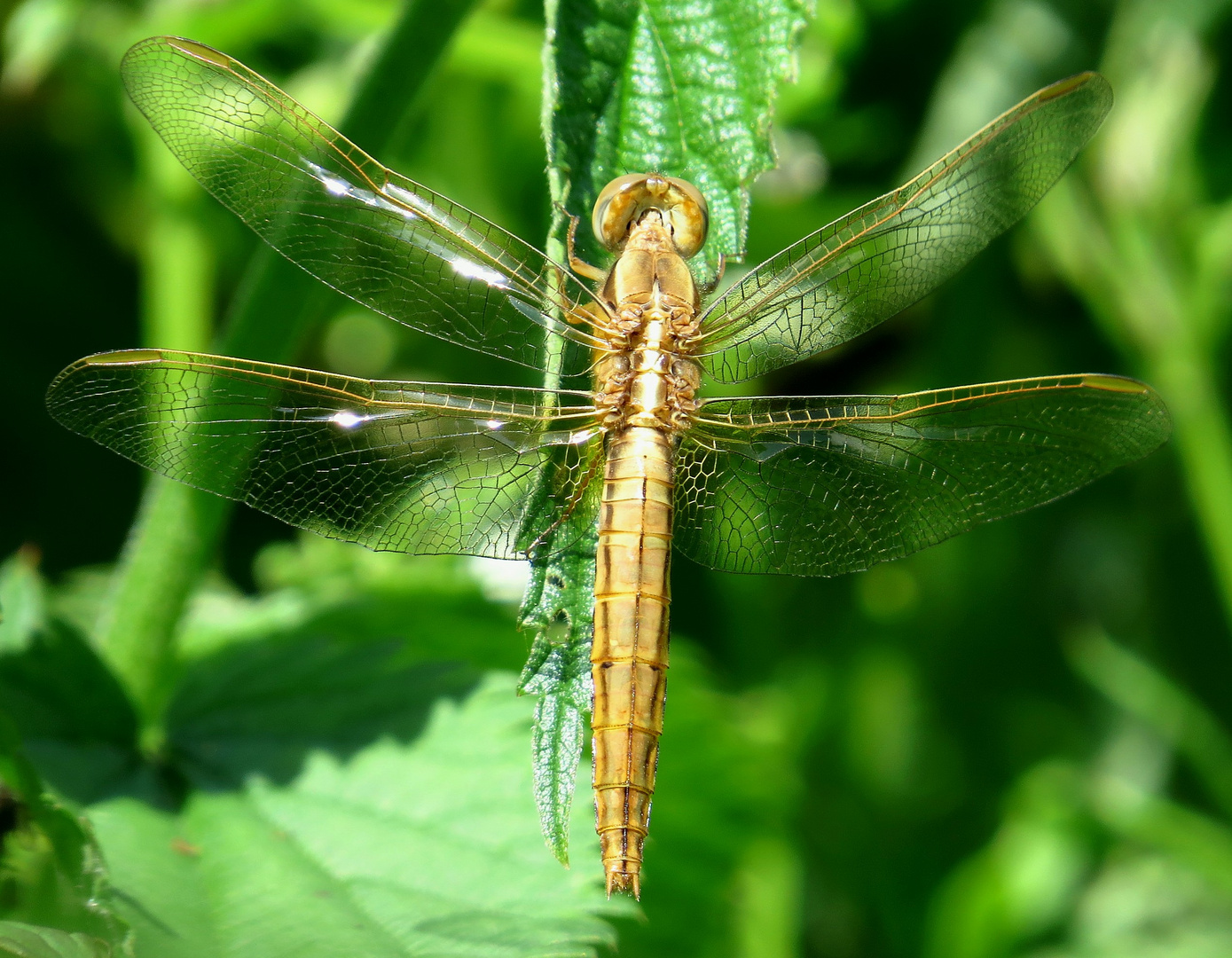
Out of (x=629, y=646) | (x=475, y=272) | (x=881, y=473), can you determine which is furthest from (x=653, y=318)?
(x=629, y=646)

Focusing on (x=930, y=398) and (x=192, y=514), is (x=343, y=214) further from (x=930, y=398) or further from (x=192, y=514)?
(x=930, y=398)

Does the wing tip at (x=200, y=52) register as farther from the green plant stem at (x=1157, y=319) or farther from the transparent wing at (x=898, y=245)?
the green plant stem at (x=1157, y=319)

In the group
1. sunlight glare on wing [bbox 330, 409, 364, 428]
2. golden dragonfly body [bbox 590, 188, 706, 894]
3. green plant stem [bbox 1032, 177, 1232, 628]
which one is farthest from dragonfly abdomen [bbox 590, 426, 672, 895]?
green plant stem [bbox 1032, 177, 1232, 628]

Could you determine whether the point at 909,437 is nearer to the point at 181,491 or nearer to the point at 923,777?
the point at 181,491

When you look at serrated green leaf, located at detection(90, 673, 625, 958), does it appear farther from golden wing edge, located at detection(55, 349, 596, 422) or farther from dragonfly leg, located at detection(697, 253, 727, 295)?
dragonfly leg, located at detection(697, 253, 727, 295)

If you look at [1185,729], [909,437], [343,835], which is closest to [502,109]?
[909,437]

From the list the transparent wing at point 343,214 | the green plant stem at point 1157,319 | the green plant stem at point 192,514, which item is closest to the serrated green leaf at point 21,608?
the green plant stem at point 192,514
